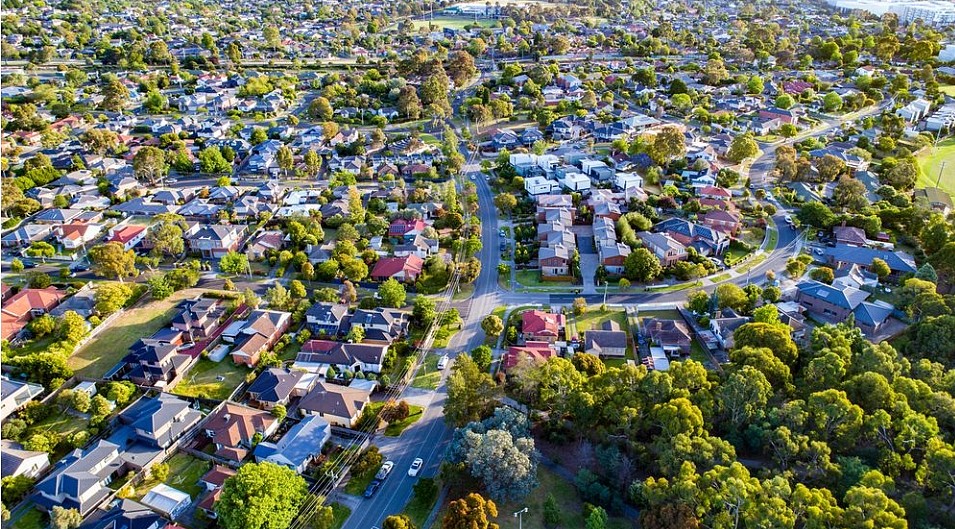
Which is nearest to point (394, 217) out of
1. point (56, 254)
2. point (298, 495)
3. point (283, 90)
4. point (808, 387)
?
point (56, 254)

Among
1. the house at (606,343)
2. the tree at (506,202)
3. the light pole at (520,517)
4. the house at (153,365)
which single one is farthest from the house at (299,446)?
the tree at (506,202)

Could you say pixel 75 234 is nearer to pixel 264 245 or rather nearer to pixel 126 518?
Answer: pixel 264 245

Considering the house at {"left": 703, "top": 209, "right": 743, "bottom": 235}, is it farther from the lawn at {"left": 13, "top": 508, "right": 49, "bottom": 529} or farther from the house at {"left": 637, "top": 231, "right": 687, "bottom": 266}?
the lawn at {"left": 13, "top": 508, "right": 49, "bottom": 529}

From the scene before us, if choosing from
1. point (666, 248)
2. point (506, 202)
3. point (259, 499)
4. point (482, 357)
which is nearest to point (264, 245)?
point (506, 202)

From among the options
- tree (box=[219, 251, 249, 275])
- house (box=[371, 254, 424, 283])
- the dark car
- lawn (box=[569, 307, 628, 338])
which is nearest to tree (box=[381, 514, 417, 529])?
the dark car

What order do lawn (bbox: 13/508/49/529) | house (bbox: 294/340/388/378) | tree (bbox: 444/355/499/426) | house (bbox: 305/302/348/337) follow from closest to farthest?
lawn (bbox: 13/508/49/529) → tree (bbox: 444/355/499/426) → house (bbox: 294/340/388/378) → house (bbox: 305/302/348/337)
